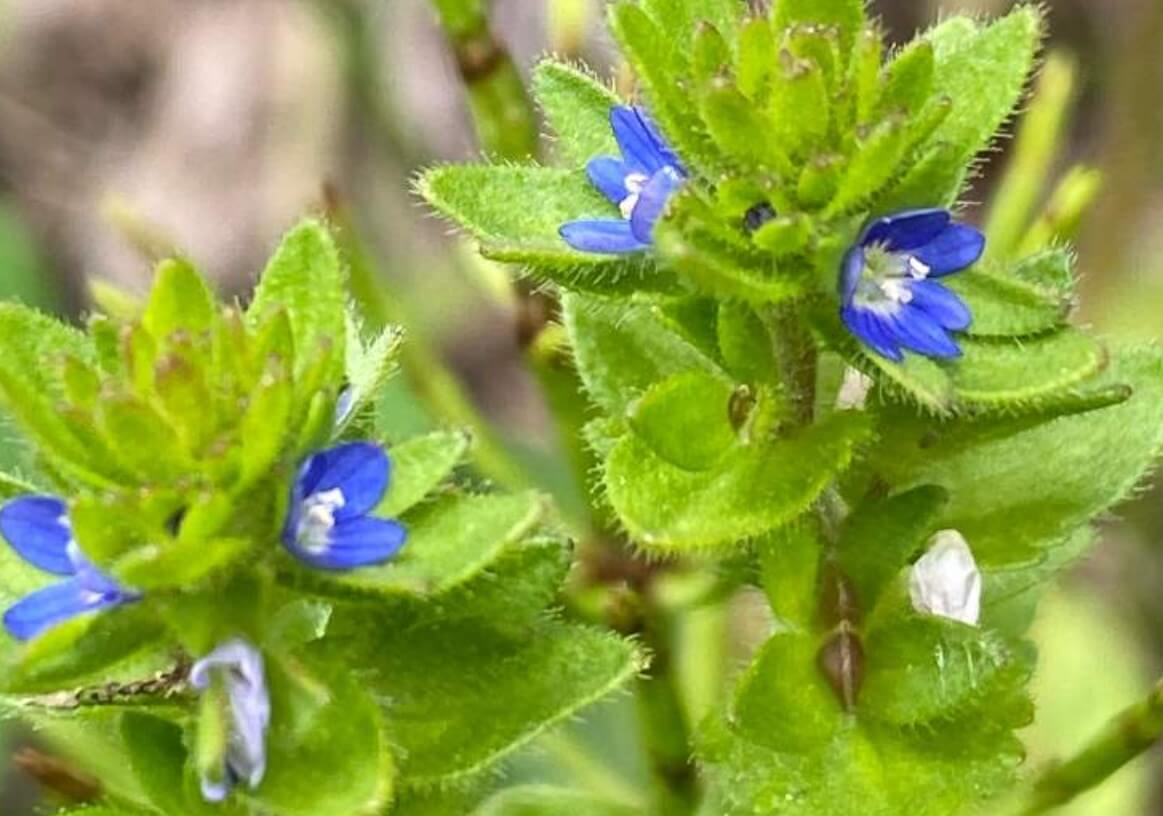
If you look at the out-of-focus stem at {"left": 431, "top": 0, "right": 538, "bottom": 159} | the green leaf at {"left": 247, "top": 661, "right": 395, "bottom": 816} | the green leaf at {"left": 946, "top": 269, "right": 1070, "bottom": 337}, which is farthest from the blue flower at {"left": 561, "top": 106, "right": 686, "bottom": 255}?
the out-of-focus stem at {"left": 431, "top": 0, "right": 538, "bottom": 159}

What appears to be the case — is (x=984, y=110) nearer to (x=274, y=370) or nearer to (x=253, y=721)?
(x=274, y=370)

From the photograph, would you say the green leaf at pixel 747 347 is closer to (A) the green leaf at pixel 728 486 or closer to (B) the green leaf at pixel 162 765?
(A) the green leaf at pixel 728 486

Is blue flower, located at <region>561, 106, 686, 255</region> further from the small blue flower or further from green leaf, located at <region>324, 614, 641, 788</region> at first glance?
green leaf, located at <region>324, 614, 641, 788</region>

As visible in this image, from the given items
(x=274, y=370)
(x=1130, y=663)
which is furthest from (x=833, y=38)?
(x=1130, y=663)

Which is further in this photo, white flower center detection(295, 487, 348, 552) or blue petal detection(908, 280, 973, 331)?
blue petal detection(908, 280, 973, 331)

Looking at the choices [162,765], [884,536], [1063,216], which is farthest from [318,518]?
[1063,216]

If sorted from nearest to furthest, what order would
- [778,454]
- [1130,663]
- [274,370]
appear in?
[274,370]
[778,454]
[1130,663]
